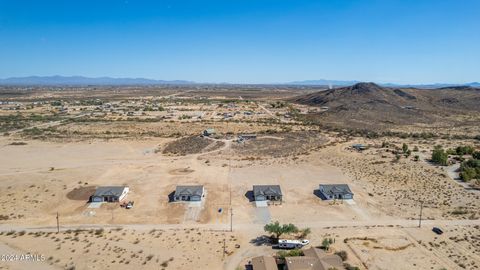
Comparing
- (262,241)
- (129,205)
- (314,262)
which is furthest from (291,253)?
(129,205)

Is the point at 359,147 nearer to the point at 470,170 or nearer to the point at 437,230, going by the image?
the point at 470,170

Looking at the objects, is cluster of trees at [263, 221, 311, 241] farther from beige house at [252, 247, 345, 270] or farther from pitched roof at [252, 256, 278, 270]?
pitched roof at [252, 256, 278, 270]

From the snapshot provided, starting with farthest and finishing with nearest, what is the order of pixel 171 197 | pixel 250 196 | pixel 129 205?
pixel 250 196 < pixel 171 197 < pixel 129 205

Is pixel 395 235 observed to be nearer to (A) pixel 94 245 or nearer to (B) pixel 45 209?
(A) pixel 94 245

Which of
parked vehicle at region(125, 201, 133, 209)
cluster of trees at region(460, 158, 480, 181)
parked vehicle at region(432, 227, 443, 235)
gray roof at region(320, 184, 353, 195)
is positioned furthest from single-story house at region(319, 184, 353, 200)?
parked vehicle at region(125, 201, 133, 209)

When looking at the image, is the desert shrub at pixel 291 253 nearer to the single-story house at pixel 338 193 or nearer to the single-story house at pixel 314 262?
the single-story house at pixel 314 262

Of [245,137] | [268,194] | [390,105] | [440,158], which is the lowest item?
[268,194]

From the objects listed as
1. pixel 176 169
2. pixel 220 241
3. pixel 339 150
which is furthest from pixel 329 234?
pixel 339 150
